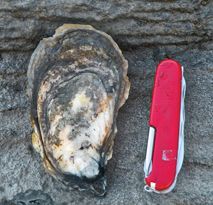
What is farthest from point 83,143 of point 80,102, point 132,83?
point 132,83

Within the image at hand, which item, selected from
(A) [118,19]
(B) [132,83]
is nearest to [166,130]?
(B) [132,83]

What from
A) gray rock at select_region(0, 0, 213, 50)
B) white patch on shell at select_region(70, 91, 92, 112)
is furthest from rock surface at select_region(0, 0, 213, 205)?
white patch on shell at select_region(70, 91, 92, 112)

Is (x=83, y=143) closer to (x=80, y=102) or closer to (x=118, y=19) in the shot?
(x=80, y=102)

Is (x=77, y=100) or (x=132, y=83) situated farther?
(x=132, y=83)

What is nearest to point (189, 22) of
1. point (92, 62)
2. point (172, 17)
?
point (172, 17)

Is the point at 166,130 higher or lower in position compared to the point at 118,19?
lower

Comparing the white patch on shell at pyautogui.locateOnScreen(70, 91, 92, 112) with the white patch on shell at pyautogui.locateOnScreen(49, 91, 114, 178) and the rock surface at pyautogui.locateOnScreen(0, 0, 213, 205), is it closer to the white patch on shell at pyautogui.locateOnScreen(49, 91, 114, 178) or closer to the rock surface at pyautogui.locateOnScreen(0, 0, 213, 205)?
the white patch on shell at pyautogui.locateOnScreen(49, 91, 114, 178)

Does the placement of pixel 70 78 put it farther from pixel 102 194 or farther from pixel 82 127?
pixel 102 194
